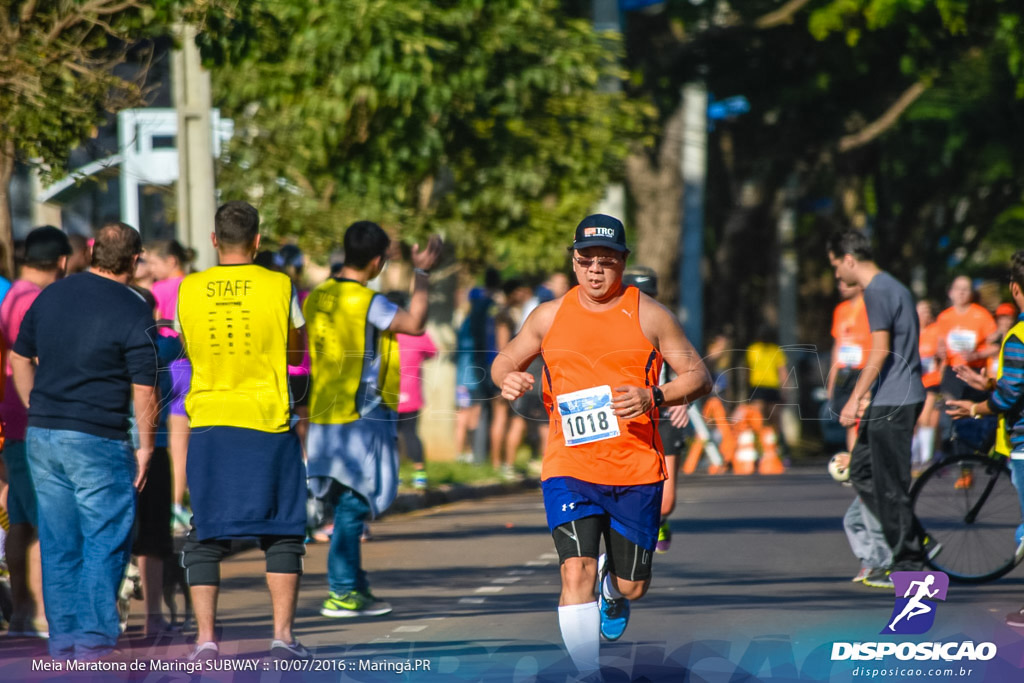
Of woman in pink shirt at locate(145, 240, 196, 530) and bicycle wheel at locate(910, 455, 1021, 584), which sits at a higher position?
woman in pink shirt at locate(145, 240, 196, 530)

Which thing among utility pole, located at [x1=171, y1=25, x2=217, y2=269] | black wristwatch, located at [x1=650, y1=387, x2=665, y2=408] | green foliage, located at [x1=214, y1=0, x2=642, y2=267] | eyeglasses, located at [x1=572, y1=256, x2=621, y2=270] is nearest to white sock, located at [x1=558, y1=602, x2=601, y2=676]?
black wristwatch, located at [x1=650, y1=387, x2=665, y2=408]

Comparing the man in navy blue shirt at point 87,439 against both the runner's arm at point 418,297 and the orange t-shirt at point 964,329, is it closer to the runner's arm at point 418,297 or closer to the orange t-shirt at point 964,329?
the runner's arm at point 418,297

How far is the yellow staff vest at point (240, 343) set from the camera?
706cm

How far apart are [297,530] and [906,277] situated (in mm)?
25383

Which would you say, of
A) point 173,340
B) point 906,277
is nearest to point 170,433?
point 173,340

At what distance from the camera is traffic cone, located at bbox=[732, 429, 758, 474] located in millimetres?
20672

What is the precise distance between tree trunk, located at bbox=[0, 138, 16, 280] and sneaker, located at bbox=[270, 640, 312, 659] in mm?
2850

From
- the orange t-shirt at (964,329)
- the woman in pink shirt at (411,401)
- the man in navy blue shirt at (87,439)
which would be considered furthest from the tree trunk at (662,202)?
the man in navy blue shirt at (87,439)

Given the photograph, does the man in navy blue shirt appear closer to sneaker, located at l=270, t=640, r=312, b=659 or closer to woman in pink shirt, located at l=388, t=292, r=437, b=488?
sneaker, located at l=270, t=640, r=312, b=659

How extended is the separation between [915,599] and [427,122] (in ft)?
26.5

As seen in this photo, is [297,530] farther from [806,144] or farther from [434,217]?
[806,144]

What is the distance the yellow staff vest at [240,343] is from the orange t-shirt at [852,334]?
13.8 feet

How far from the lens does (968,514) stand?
976cm

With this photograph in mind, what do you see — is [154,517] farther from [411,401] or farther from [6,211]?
[411,401]
